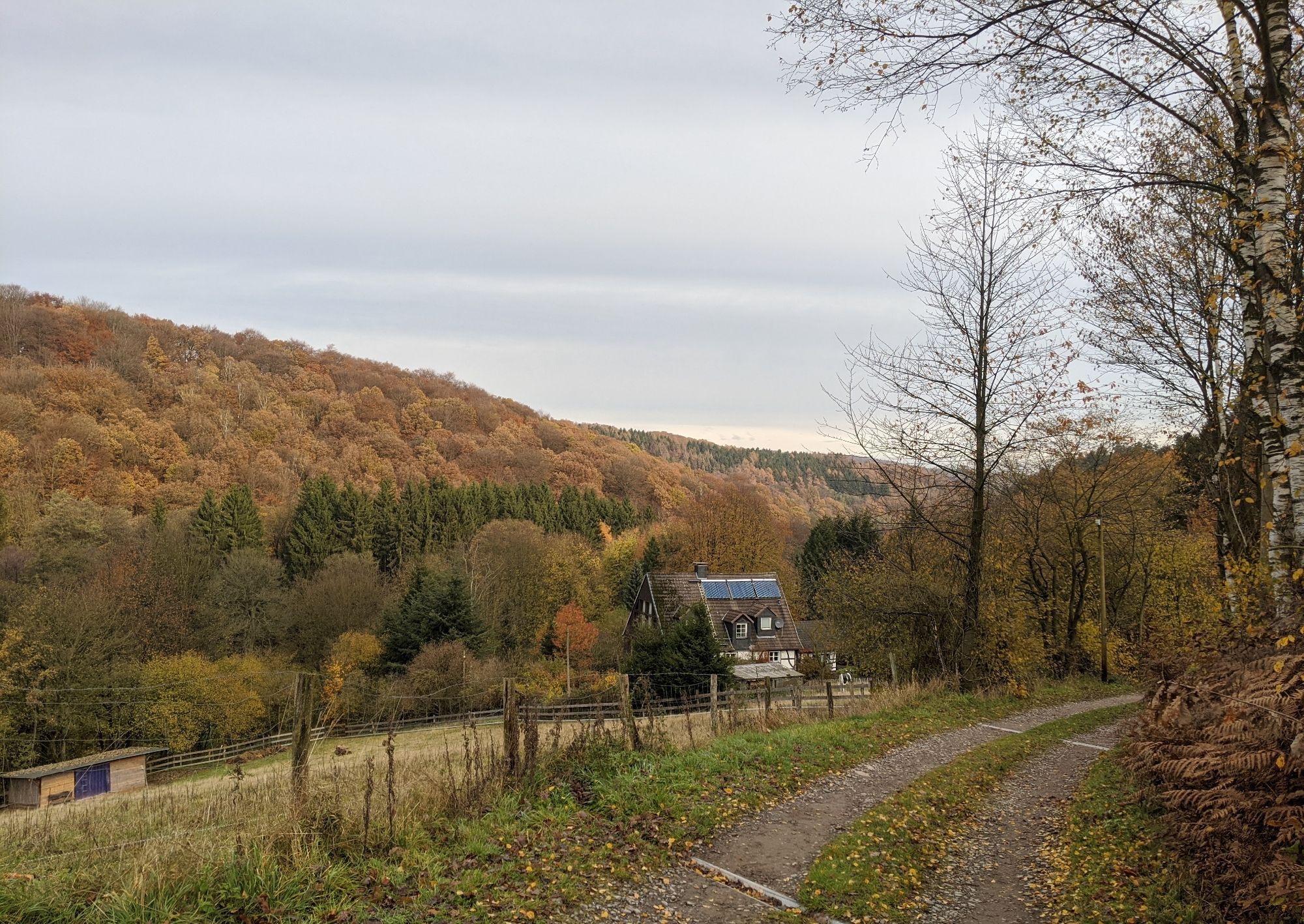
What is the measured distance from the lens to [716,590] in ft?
146

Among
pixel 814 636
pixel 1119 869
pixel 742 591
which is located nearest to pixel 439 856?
pixel 1119 869

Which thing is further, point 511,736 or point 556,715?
point 556,715

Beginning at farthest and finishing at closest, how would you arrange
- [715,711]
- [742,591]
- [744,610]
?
[742,591] → [744,610] → [715,711]

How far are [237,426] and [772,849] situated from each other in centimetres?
6397

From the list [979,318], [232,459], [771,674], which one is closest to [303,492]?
[232,459]

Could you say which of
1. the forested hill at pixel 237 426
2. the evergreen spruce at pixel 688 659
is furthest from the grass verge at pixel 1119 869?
the forested hill at pixel 237 426

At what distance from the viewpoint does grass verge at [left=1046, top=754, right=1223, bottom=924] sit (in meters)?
6.11

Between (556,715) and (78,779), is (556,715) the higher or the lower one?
the higher one

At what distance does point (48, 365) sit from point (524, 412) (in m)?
48.5

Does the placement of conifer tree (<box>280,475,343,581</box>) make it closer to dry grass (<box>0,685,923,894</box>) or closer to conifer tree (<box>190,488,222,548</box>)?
conifer tree (<box>190,488,222,548</box>)

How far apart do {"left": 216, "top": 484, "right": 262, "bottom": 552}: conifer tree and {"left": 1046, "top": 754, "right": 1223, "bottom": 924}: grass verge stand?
156 feet

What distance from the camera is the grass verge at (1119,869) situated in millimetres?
6109

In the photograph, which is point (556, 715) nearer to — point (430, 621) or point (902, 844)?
point (902, 844)

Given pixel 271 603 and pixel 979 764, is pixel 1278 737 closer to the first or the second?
pixel 979 764
